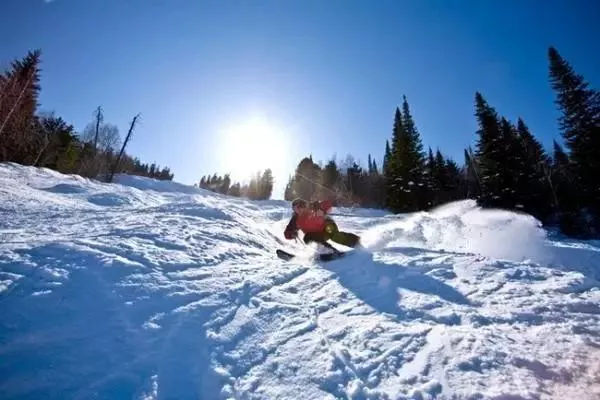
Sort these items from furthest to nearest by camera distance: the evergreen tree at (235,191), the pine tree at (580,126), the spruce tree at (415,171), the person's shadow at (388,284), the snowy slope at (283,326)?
the evergreen tree at (235,191) → the spruce tree at (415,171) → the pine tree at (580,126) → the person's shadow at (388,284) → the snowy slope at (283,326)

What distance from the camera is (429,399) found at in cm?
255

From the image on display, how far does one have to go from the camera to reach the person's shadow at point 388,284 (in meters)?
4.15

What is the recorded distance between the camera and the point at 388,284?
16.6 ft

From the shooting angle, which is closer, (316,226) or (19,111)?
(316,226)

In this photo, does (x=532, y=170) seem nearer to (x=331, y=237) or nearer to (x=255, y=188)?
(x=331, y=237)

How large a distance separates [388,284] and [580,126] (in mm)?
32265

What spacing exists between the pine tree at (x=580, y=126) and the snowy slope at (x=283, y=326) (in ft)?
85.7

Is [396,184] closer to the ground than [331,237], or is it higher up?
higher up

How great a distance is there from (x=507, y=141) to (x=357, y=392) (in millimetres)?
31554

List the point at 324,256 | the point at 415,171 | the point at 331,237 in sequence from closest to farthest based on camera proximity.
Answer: the point at 324,256 → the point at 331,237 → the point at 415,171

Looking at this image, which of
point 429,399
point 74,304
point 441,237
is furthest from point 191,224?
point 441,237

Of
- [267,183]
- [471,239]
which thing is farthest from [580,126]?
[267,183]

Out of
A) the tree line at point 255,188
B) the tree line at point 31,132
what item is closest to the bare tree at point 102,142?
the tree line at point 31,132

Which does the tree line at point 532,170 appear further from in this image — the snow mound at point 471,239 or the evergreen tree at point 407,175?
the snow mound at point 471,239
